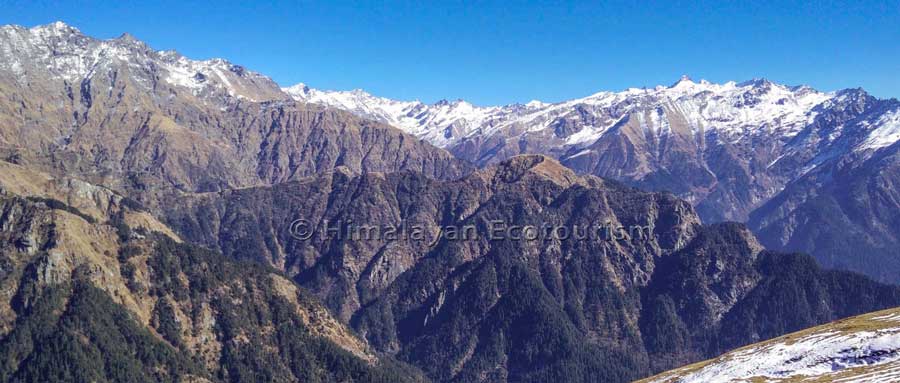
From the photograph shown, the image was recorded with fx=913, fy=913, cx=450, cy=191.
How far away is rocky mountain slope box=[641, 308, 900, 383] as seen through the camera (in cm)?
16912

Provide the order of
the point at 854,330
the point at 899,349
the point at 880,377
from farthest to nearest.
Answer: the point at 854,330
the point at 899,349
the point at 880,377

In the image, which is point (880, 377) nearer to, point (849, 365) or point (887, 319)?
point (849, 365)

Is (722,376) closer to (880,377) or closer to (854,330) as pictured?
(854,330)

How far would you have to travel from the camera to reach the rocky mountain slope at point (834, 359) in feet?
555

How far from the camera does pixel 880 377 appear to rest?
159 m

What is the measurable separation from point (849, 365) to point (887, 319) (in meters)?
25.1

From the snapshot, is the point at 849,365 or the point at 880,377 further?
the point at 849,365

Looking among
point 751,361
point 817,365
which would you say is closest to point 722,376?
point 751,361

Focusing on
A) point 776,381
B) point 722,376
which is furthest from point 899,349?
point 722,376

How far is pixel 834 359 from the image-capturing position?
593ft

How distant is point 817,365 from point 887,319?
80.6 ft

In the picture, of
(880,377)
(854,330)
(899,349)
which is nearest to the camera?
(880,377)

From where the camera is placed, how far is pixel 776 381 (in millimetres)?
180375

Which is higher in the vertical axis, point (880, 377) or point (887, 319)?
point (887, 319)
